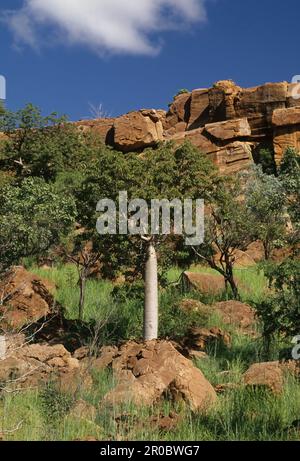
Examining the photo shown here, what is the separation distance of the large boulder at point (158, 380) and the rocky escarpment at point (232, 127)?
25.1 meters

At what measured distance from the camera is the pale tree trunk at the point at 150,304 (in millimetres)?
10695

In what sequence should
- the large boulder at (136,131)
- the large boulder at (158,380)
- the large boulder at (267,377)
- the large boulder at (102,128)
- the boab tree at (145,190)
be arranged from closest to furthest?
the large boulder at (158,380)
the large boulder at (267,377)
the boab tree at (145,190)
the large boulder at (136,131)
the large boulder at (102,128)

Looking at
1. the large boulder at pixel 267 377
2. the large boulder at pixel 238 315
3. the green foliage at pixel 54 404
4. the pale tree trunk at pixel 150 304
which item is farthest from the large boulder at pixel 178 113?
the green foliage at pixel 54 404

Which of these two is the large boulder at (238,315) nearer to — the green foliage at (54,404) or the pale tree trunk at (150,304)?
the pale tree trunk at (150,304)

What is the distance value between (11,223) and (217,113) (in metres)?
30.9

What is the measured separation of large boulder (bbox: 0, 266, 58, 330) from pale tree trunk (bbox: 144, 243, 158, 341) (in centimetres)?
293

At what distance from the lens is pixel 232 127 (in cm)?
3512

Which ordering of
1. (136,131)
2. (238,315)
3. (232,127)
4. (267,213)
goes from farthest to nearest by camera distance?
(136,131), (232,127), (267,213), (238,315)

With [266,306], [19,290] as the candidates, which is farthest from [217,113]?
[266,306]

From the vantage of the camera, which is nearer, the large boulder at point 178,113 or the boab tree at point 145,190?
the boab tree at point 145,190

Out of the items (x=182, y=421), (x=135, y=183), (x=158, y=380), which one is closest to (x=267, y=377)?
(x=158, y=380)

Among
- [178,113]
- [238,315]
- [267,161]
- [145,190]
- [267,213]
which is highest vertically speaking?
[178,113]

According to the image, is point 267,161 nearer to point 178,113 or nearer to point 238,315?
point 178,113

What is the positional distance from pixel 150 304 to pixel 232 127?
86.0ft
